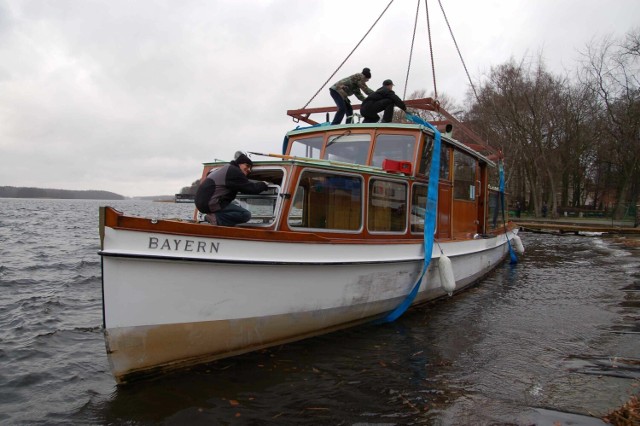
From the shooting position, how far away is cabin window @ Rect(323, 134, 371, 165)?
7.55 metres

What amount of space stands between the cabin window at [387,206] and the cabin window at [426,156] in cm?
63

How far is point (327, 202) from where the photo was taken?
246 inches

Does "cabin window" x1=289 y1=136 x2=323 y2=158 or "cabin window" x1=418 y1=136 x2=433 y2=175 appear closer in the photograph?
"cabin window" x1=418 y1=136 x2=433 y2=175

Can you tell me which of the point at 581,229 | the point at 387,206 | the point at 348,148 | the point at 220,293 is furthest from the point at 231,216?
the point at 581,229

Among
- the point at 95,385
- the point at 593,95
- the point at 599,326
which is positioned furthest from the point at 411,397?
the point at 593,95

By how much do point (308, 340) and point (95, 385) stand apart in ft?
8.64

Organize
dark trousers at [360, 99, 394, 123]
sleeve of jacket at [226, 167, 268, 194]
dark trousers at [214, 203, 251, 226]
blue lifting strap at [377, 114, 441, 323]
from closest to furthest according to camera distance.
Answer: sleeve of jacket at [226, 167, 268, 194]
dark trousers at [214, 203, 251, 226]
blue lifting strap at [377, 114, 441, 323]
dark trousers at [360, 99, 394, 123]

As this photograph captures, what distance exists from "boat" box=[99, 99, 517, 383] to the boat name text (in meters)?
0.01

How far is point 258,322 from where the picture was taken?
5.42m

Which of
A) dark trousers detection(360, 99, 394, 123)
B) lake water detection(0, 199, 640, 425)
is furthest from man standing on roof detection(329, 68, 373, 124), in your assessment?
lake water detection(0, 199, 640, 425)

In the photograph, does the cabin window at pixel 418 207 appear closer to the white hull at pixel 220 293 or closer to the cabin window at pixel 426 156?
the cabin window at pixel 426 156

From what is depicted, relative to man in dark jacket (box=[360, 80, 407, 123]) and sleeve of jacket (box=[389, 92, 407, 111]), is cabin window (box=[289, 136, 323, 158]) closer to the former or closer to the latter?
man in dark jacket (box=[360, 80, 407, 123])

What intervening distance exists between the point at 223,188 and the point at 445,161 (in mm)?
4367

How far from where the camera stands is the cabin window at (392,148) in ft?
24.3
